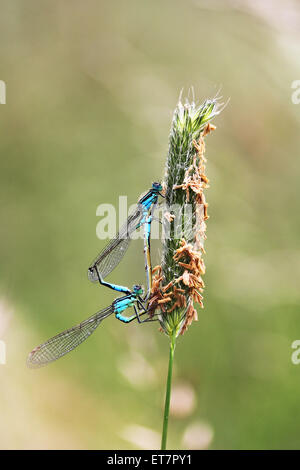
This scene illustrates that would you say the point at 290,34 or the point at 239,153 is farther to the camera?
the point at 239,153

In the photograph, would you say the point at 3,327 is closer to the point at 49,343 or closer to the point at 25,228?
the point at 49,343

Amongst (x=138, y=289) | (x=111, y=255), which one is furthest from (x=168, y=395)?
(x=111, y=255)

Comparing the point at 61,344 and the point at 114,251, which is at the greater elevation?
the point at 114,251

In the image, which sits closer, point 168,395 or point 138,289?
point 168,395

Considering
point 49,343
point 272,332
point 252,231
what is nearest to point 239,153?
point 252,231

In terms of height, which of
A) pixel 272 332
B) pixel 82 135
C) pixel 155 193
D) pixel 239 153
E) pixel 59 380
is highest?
pixel 82 135

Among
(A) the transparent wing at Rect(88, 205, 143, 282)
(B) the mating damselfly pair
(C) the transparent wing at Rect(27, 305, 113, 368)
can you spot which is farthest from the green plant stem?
(A) the transparent wing at Rect(88, 205, 143, 282)

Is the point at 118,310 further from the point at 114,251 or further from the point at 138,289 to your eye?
the point at 114,251

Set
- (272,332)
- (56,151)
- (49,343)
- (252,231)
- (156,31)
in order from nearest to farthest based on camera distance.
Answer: (49,343)
(272,332)
(252,231)
(56,151)
(156,31)

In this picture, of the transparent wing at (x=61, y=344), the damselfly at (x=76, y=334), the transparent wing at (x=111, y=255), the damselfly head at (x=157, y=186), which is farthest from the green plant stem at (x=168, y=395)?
the transparent wing at (x=111, y=255)
